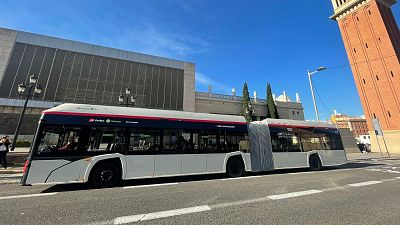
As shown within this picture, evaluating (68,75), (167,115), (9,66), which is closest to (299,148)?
(167,115)

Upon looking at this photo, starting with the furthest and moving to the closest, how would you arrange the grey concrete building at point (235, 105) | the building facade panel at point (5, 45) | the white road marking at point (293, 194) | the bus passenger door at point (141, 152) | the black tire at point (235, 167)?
the grey concrete building at point (235, 105), the building facade panel at point (5, 45), the black tire at point (235, 167), the bus passenger door at point (141, 152), the white road marking at point (293, 194)

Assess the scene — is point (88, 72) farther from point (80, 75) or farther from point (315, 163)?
point (315, 163)

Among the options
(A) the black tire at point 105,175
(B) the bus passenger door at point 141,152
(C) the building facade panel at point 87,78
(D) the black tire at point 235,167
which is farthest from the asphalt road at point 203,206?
(C) the building facade panel at point 87,78

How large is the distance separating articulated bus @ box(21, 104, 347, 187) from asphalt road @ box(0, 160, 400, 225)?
86 cm

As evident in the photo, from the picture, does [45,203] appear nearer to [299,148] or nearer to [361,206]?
[361,206]

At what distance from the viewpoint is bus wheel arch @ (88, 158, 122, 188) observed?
7.16 meters

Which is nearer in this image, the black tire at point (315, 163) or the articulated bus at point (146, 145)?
the articulated bus at point (146, 145)

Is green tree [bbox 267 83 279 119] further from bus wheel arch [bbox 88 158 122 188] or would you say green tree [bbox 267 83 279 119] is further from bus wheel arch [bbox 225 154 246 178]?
bus wheel arch [bbox 88 158 122 188]

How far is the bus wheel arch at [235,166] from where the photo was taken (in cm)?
975

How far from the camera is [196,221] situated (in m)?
4.02

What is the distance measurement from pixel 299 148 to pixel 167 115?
8.11m

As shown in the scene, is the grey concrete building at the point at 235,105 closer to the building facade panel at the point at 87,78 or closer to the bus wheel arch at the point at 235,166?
the building facade panel at the point at 87,78

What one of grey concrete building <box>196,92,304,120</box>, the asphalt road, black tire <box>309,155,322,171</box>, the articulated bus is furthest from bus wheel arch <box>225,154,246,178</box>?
grey concrete building <box>196,92,304,120</box>

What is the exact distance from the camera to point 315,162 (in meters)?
12.6
